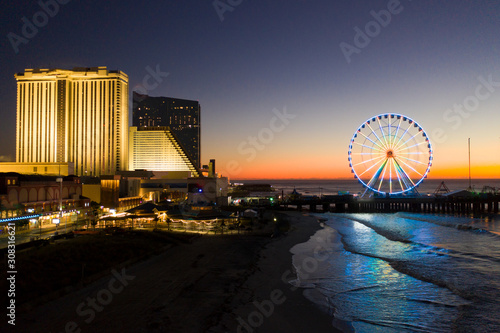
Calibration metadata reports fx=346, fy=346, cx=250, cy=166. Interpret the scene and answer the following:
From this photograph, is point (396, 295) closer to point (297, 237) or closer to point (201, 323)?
point (201, 323)

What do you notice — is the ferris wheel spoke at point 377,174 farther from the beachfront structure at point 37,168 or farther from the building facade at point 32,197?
the beachfront structure at point 37,168

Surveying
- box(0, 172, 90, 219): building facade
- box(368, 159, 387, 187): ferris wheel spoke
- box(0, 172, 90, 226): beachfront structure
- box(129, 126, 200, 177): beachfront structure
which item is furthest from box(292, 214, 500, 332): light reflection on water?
box(129, 126, 200, 177): beachfront structure

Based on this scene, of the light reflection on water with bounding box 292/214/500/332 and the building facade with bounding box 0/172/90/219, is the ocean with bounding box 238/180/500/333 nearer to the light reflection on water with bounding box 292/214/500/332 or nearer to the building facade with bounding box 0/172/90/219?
the light reflection on water with bounding box 292/214/500/332

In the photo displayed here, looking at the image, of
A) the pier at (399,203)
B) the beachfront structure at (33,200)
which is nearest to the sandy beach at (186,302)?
the beachfront structure at (33,200)

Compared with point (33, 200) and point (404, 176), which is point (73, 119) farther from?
point (404, 176)

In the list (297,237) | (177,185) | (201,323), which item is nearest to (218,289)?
(201,323)

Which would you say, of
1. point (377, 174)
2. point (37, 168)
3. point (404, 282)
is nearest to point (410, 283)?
point (404, 282)
